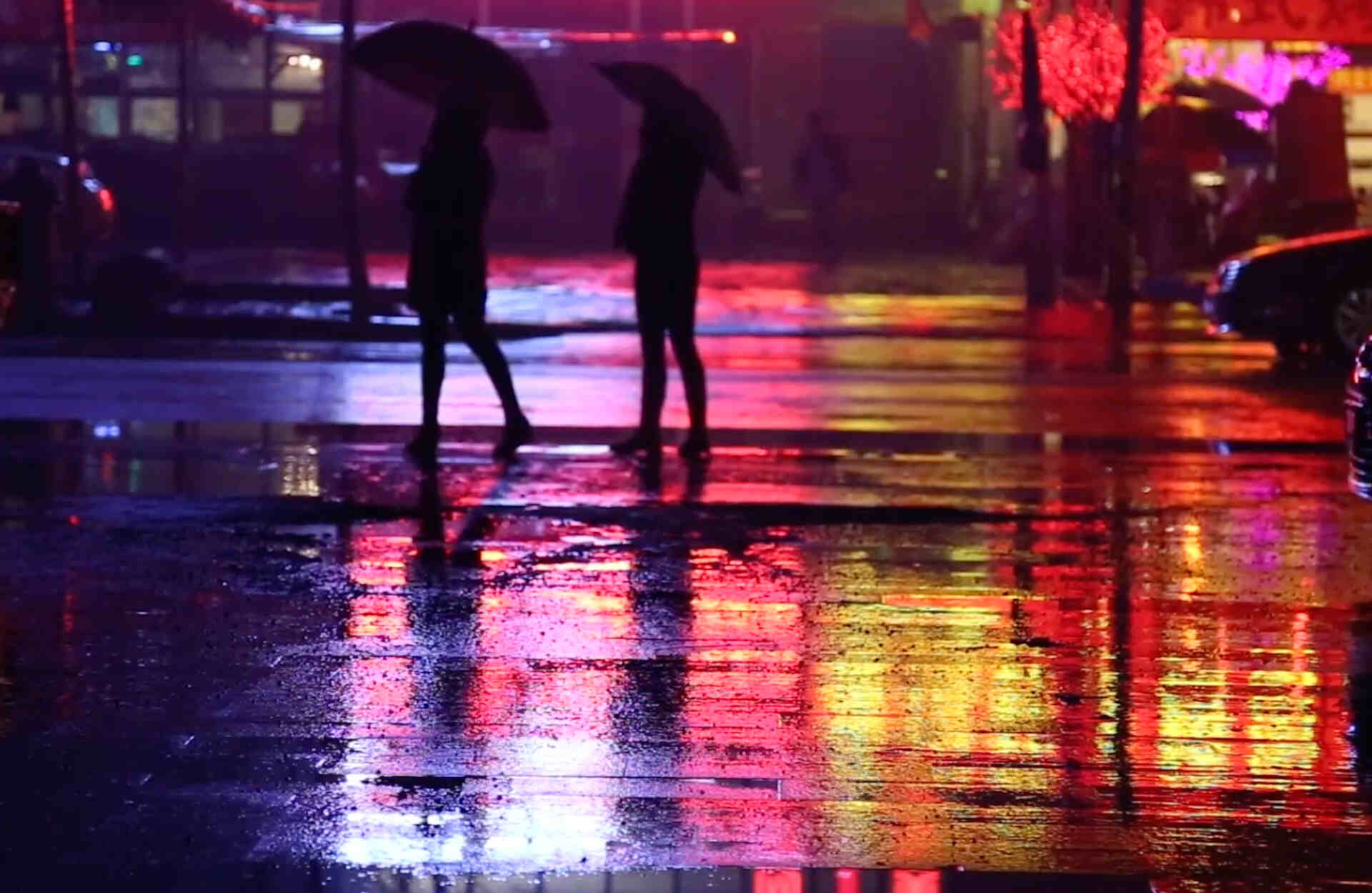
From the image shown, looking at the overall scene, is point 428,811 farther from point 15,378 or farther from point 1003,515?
point 15,378

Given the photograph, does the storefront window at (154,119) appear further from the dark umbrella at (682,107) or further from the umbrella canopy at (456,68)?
the dark umbrella at (682,107)

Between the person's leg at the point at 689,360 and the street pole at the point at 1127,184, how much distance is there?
9.30 metres

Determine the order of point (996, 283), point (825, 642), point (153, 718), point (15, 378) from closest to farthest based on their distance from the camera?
point (153, 718)
point (825, 642)
point (15, 378)
point (996, 283)

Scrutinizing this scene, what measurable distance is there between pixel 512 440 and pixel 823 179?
2121cm

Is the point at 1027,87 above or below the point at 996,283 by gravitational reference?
above

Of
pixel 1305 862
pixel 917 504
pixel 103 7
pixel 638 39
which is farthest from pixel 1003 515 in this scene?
pixel 638 39

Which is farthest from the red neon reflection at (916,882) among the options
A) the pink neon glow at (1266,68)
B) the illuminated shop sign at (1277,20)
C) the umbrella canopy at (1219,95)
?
the pink neon glow at (1266,68)

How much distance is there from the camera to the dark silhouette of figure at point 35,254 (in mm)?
19891

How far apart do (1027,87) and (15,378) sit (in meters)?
10.9

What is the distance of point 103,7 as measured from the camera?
2319 cm

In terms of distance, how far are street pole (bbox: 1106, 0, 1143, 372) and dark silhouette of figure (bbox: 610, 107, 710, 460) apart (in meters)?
9.33

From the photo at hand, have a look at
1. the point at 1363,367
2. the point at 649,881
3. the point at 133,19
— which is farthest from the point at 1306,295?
the point at 649,881

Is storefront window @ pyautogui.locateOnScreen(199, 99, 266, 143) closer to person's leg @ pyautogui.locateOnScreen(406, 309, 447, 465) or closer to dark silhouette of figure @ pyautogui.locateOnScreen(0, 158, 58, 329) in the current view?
dark silhouette of figure @ pyautogui.locateOnScreen(0, 158, 58, 329)

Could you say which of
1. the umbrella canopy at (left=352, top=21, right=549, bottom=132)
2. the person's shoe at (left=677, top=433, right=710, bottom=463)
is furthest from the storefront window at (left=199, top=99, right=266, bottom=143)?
the person's shoe at (left=677, top=433, right=710, bottom=463)
